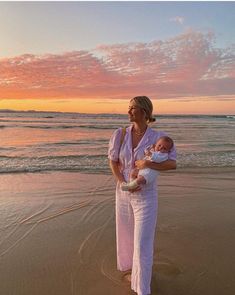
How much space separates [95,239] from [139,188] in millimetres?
2239

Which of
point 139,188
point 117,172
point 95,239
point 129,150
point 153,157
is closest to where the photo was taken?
point 153,157

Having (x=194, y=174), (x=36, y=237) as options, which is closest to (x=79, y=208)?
(x=36, y=237)

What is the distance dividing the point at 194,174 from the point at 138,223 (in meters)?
7.61

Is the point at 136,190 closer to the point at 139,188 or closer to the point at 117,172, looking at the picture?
the point at 139,188

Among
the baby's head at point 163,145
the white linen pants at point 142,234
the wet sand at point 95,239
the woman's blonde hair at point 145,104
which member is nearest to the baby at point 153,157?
the baby's head at point 163,145

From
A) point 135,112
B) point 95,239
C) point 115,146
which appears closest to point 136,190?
point 115,146

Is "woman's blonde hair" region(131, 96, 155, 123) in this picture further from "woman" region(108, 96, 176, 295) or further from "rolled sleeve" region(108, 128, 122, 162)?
"rolled sleeve" region(108, 128, 122, 162)

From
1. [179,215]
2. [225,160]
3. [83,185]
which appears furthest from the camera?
[225,160]

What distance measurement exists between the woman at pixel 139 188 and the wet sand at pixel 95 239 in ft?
1.50

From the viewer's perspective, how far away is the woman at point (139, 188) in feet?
12.4

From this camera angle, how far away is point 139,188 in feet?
12.3

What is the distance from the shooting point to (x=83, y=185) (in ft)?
30.7

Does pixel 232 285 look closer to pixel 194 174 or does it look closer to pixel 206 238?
pixel 206 238

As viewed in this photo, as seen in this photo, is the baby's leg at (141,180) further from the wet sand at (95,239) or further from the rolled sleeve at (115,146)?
the wet sand at (95,239)
